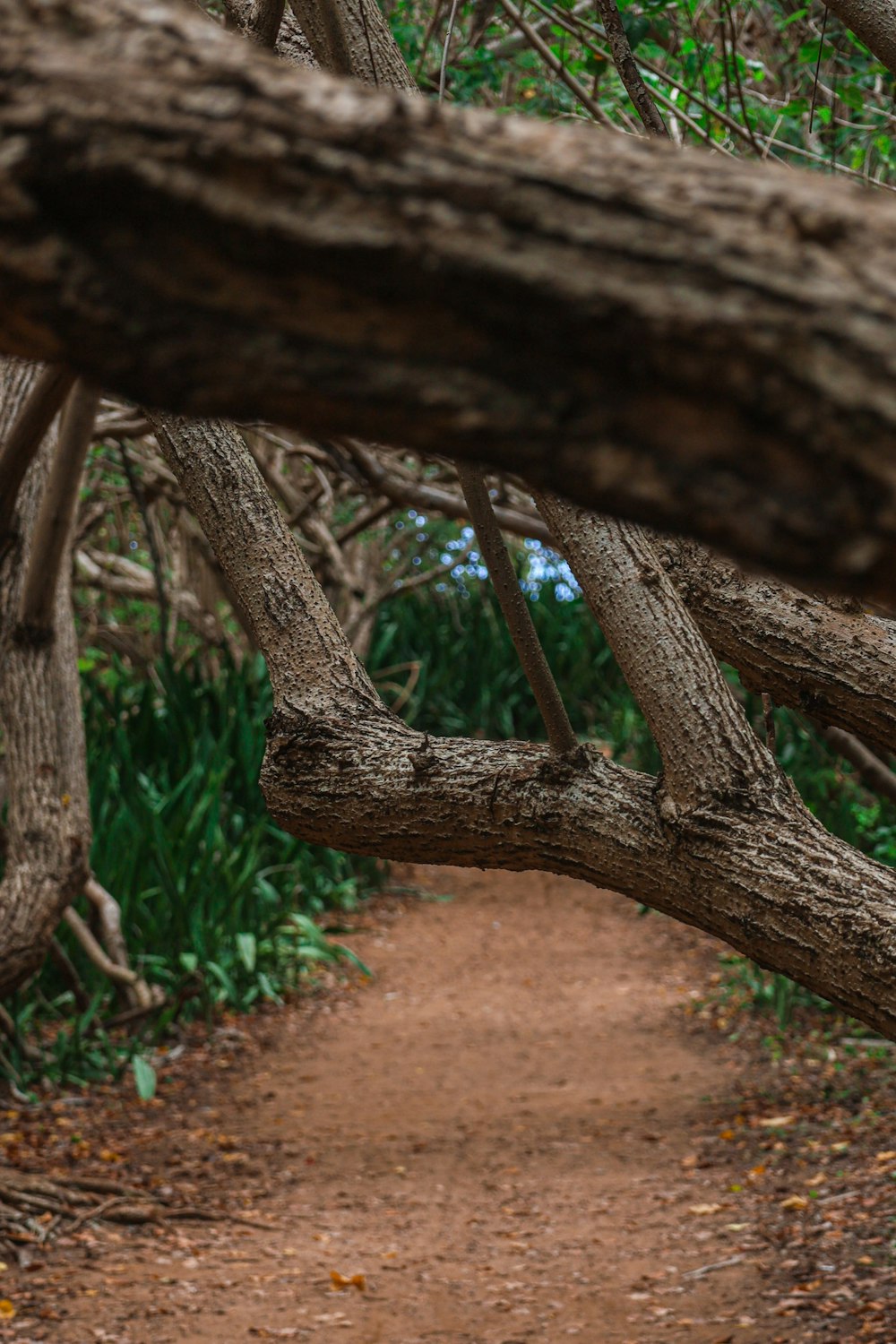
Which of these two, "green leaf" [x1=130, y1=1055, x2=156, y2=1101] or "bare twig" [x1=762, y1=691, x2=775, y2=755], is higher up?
"bare twig" [x1=762, y1=691, x2=775, y2=755]

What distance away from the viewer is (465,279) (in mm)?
725

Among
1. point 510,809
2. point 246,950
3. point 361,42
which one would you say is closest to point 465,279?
point 510,809

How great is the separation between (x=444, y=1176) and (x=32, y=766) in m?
1.90

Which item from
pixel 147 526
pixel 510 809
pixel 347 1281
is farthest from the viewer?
pixel 147 526

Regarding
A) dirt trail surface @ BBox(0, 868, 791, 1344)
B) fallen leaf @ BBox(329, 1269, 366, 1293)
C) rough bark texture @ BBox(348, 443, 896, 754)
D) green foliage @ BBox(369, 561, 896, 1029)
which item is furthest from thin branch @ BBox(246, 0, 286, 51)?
green foliage @ BBox(369, 561, 896, 1029)

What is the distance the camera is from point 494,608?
9570 mm

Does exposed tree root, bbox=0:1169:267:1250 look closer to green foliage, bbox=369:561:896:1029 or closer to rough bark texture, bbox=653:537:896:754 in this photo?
rough bark texture, bbox=653:537:896:754

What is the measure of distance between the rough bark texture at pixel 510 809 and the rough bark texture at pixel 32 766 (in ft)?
6.21

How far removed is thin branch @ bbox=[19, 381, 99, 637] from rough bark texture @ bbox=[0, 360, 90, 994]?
18cm

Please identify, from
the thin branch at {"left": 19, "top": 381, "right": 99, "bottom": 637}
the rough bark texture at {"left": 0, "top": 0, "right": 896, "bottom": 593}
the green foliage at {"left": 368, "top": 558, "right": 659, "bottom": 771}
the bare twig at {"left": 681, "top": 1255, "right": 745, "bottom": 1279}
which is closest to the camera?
the rough bark texture at {"left": 0, "top": 0, "right": 896, "bottom": 593}

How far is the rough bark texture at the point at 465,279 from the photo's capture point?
28.0 inches

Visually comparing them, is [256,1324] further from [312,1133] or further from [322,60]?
[322,60]

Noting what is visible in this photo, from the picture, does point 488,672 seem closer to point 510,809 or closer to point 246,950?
point 246,950

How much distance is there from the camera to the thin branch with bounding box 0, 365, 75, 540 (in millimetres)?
2256
